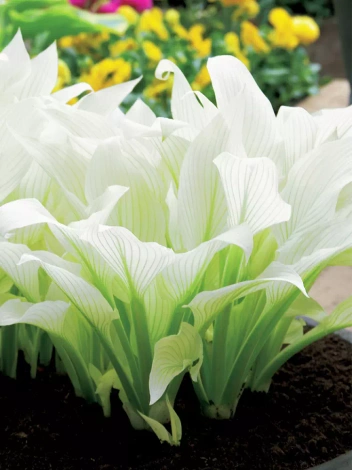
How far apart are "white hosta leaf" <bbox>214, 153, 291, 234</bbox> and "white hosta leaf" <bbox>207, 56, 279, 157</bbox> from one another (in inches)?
3.1

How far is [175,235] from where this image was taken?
54cm

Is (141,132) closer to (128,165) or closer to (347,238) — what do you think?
(128,165)

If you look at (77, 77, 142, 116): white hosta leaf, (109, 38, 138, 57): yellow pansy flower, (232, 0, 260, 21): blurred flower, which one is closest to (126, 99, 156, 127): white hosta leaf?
(77, 77, 142, 116): white hosta leaf

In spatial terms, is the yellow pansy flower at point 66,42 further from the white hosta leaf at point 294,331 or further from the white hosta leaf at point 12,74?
the white hosta leaf at point 294,331

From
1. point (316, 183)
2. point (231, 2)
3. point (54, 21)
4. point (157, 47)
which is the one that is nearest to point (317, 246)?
point (316, 183)

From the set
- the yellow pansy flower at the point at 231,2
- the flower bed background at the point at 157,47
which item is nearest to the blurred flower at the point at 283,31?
the flower bed background at the point at 157,47

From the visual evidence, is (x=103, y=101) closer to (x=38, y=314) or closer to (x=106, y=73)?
(x=38, y=314)

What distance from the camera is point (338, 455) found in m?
0.54

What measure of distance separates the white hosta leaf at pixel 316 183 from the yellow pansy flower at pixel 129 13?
7.17 ft

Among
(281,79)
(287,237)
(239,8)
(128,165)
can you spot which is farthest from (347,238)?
(239,8)

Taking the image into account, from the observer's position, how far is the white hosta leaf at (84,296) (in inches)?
19.2

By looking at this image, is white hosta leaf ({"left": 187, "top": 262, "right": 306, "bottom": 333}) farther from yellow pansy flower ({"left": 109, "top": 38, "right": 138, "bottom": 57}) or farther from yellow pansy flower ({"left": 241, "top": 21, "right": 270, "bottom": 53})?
yellow pansy flower ({"left": 241, "top": 21, "right": 270, "bottom": 53})

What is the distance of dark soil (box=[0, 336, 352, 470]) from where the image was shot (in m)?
0.55

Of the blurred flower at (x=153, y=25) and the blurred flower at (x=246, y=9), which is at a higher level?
the blurred flower at (x=153, y=25)
